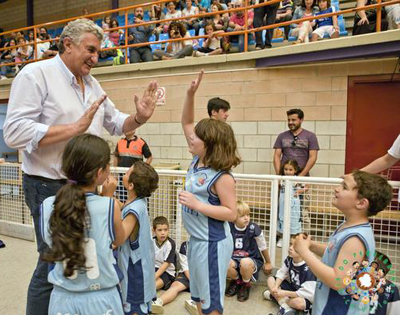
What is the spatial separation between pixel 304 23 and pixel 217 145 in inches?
182

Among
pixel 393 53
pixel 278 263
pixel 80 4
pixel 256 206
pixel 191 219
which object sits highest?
pixel 80 4

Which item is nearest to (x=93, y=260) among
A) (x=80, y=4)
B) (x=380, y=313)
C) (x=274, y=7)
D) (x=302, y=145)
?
(x=380, y=313)

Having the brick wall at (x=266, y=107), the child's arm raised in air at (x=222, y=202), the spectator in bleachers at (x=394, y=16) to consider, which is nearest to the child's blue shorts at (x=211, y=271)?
the child's arm raised in air at (x=222, y=202)

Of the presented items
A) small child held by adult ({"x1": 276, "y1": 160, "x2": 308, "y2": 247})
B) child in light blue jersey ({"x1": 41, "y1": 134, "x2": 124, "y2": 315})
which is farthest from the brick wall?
child in light blue jersey ({"x1": 41, "y1": 134, "x2": 124, "y2": 315})

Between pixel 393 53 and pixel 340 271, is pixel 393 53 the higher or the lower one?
the higher one

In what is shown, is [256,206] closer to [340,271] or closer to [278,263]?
[278,263]

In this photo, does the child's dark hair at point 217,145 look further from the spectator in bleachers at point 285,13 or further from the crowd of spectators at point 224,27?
the spectator in bleachers at point 285,13

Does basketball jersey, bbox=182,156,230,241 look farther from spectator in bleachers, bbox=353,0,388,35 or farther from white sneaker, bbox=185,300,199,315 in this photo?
spectator in bleachers, bbox=353,0,388,35

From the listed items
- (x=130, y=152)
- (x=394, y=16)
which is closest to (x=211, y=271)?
(x=130, y=152)

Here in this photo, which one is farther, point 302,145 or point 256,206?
point 302,145

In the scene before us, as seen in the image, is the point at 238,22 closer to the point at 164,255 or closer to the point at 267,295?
the point at 164,255

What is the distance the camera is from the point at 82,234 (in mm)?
1370

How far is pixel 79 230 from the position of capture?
1357 mm

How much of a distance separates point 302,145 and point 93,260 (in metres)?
3.61
